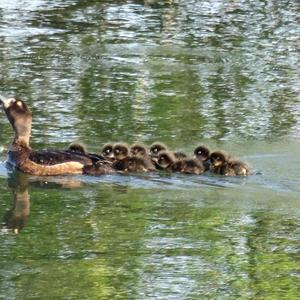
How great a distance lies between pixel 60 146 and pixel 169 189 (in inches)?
66.1

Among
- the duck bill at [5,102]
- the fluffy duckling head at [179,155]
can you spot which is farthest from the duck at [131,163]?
the duck bill at [5,102]

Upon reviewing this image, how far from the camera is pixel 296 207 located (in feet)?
33.9

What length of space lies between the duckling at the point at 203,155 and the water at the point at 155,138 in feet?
0.42

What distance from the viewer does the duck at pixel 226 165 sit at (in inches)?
450

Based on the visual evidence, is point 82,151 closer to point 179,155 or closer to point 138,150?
point 138,150

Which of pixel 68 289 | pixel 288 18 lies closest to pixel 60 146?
pixel 68 289

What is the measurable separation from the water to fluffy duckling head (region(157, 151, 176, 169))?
18 cm

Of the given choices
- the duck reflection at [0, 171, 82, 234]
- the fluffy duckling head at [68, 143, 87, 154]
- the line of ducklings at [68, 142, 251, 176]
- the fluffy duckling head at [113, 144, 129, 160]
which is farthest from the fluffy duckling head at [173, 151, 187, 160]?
the duck reflection at [0, 171, 82, 234]

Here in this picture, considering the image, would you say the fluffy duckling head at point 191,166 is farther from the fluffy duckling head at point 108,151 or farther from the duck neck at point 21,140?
the duck neck at point 21,140

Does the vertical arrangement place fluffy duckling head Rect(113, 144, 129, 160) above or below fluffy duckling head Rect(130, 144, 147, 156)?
below

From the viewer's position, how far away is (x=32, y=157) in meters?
11.8

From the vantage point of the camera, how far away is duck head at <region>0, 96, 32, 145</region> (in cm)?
1208

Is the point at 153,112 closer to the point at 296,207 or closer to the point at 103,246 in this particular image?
the point at 296,207

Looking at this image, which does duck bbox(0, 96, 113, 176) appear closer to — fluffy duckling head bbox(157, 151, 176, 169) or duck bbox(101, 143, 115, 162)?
duck bbox(101, 143, 115, 162)
